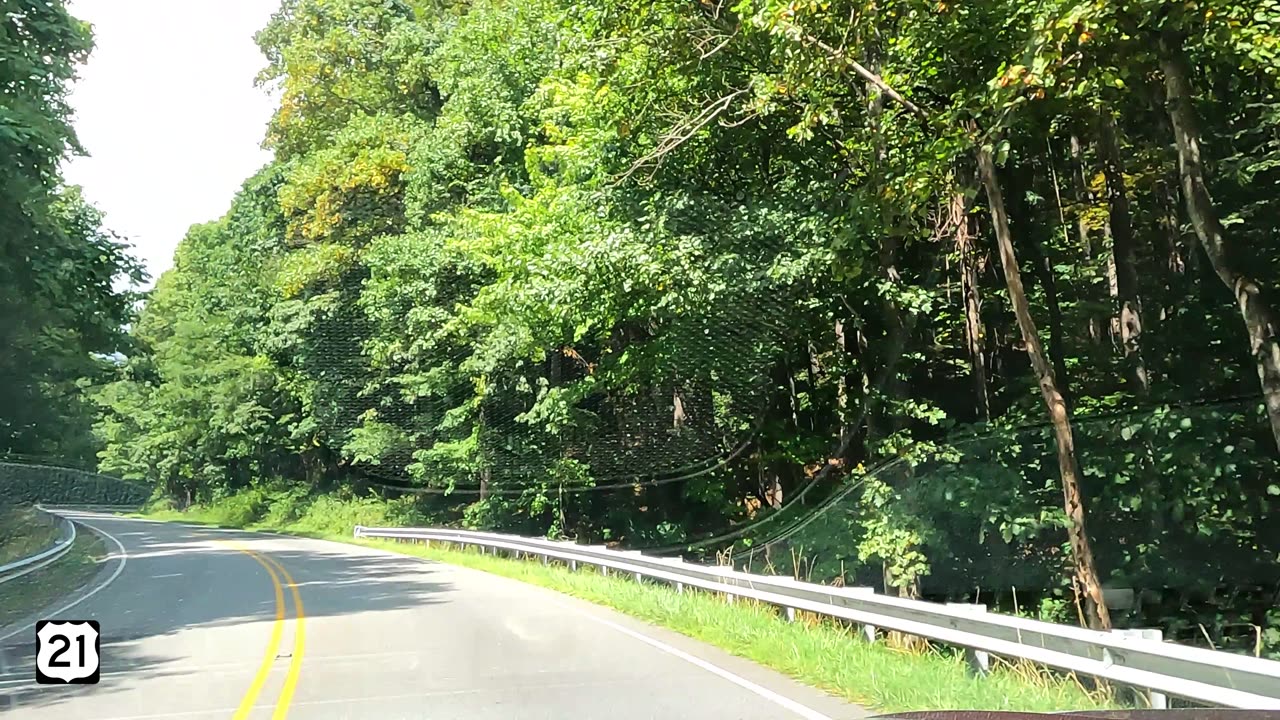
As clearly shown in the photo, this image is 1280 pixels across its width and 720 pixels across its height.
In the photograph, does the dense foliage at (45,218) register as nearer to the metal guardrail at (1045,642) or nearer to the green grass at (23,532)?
the green grass at (23,532)

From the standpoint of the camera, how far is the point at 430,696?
29.7 feet

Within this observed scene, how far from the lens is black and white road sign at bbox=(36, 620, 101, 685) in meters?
10.4

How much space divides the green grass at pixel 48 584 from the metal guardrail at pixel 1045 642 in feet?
35.9

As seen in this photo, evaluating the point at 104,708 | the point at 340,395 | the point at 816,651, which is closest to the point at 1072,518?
the point at 816,651

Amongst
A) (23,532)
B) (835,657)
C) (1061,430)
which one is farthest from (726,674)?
(23,532)

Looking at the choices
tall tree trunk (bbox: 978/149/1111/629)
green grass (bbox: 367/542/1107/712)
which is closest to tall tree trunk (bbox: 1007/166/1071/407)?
tall tree trunk (bbox: 978/149/1111/629)

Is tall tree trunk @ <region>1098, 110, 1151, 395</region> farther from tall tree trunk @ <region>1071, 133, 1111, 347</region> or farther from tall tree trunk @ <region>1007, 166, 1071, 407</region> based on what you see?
tall tree trunk @ <region>1071, 133, 1111, 347</region>

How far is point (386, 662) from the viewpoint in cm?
1098

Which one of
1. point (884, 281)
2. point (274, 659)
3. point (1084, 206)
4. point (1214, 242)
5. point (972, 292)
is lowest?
point (274, 659)

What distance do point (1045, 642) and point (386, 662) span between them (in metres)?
6.31

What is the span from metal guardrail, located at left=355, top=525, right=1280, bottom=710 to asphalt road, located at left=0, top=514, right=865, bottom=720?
49.9 inches

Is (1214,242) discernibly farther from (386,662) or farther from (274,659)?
(274,659)

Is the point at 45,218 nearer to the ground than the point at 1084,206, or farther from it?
nearer to the ground

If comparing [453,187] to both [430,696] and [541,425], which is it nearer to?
[541,425]
